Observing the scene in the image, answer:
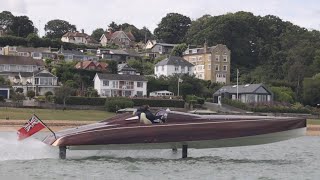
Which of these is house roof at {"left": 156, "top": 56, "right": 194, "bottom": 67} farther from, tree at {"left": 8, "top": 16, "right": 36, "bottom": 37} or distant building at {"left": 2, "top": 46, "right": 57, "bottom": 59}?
tree at {"left": 8, "top": 16, "right": 36, "bottom": 37}

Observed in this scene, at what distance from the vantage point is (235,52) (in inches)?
6339

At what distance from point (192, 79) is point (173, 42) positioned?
8312 centimetres

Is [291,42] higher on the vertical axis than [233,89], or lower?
higher

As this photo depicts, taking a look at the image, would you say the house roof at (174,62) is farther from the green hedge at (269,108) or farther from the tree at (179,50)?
the green hedge at (269,108)

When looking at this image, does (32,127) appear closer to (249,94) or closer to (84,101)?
(84,101)

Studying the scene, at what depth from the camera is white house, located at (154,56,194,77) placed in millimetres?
134500

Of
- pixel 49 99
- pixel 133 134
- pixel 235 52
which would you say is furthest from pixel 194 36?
pixel 133 134

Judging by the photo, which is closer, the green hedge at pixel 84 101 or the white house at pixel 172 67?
the green hedge at pixel 84 101

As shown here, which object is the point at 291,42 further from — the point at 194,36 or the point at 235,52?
the point at 194,36

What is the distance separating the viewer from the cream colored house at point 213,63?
Answer: 144 m

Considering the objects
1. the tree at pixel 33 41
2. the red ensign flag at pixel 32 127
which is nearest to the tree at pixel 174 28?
the tree at pixel 33 41

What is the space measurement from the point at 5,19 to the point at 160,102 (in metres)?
98.1

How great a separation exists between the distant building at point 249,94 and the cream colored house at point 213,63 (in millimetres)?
29492

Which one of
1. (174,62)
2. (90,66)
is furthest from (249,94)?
(90,66)
